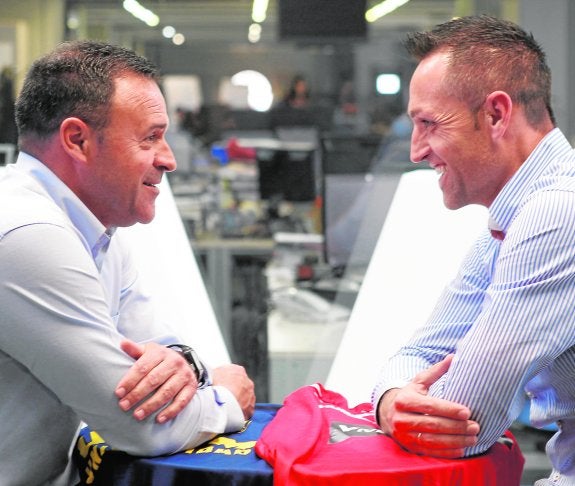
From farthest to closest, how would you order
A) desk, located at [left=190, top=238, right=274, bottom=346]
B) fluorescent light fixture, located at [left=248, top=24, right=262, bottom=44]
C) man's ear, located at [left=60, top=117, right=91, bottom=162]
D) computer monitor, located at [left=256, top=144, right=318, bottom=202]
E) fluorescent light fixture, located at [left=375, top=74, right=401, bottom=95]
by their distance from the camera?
fluorescent light fixture, located at [left=248, top=24, right=262, bottom=44] < fluorescent light fixture, located at [left=375, top=74, right=401, bottom=95] < computer monitor, located at [left=256, top=144, right=318, bottom=202] < desk, located at [left=190, top=238, right=274, bottom=346] < man's ear, located at [left=60, top=117, right=91, bottom=162]

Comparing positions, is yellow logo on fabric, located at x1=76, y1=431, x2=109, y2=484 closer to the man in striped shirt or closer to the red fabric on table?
the red fabric on table

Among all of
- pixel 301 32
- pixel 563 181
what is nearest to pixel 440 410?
pixel 563 181

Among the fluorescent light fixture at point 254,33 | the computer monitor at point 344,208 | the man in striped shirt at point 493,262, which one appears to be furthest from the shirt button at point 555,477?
the fluorescent light fixture at point 254,33

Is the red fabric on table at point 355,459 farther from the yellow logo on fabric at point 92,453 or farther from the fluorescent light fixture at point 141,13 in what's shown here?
the fluorescent light fixture at point 141,13

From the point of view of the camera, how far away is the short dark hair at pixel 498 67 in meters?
1.46

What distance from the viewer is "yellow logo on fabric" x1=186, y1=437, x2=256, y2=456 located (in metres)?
1.38

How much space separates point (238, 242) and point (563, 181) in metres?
4.23

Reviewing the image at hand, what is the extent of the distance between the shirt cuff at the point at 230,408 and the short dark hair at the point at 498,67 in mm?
604

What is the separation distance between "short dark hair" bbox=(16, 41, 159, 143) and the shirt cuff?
1.55 feet

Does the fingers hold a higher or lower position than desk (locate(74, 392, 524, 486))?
higher

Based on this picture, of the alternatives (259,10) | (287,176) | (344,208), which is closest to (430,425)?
(344,208)

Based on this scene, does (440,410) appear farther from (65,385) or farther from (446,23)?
(446,23)

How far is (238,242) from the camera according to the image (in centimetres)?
550

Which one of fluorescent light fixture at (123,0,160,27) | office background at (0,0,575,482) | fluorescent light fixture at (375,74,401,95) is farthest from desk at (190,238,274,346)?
fluorescent light fixture at (375,74,401,95)
